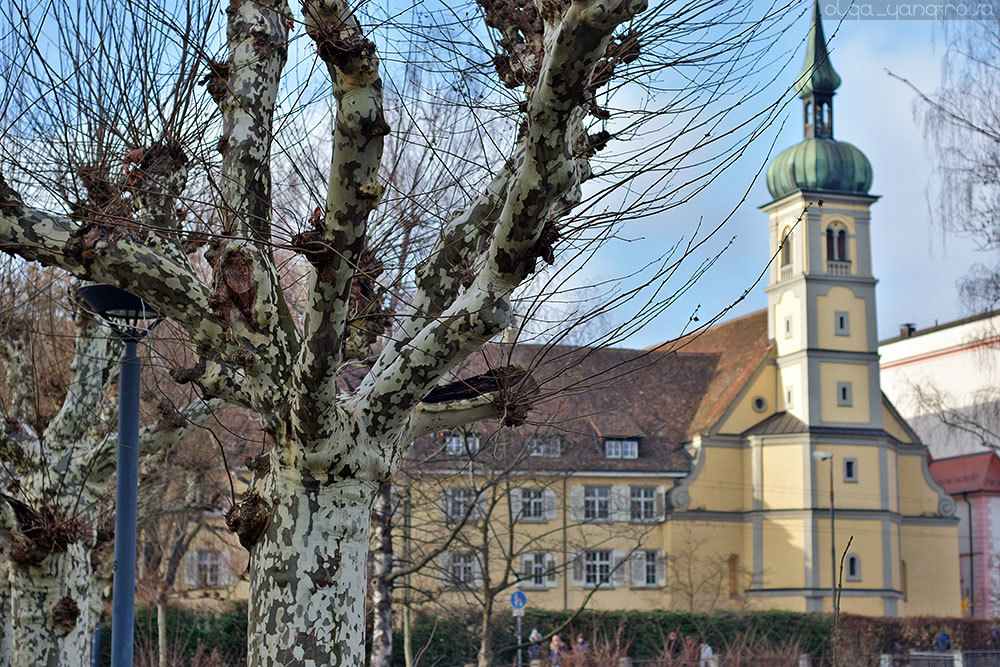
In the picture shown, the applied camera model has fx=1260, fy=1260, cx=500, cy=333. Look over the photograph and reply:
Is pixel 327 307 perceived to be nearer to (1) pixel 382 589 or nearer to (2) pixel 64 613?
(2) pixel 64 613

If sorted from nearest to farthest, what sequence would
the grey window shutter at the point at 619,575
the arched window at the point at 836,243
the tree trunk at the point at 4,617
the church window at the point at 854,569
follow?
the tree trunk at the point at 4,617, the grey window shutter at the point at 619,575, the church window at the point at 854,569, the arched window at the point at 836,243

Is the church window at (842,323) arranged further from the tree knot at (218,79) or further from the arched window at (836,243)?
the tree knot at (218,79)

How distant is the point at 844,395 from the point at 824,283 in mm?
5119

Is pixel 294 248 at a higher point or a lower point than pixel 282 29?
lower

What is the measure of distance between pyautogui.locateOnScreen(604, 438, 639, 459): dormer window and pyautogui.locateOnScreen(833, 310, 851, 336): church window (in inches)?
414

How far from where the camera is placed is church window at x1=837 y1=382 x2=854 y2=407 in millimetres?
55188

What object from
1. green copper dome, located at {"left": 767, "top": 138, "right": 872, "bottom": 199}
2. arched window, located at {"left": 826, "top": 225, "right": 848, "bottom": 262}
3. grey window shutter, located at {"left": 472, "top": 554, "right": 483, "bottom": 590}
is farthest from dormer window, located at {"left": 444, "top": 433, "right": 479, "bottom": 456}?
green copper dome, located at {"left": 767, "top": 138, "right": 872, "bottom": 199}

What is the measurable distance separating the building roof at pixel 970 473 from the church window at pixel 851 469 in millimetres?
11474

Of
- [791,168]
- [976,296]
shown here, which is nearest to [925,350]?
[791,168]

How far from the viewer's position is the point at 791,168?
190ft

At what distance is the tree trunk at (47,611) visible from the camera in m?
11.4

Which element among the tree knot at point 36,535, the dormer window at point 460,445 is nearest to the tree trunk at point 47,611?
the tree knot at point 36,535

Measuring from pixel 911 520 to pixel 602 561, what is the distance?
1492cm

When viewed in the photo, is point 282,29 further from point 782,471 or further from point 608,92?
point 782,471
